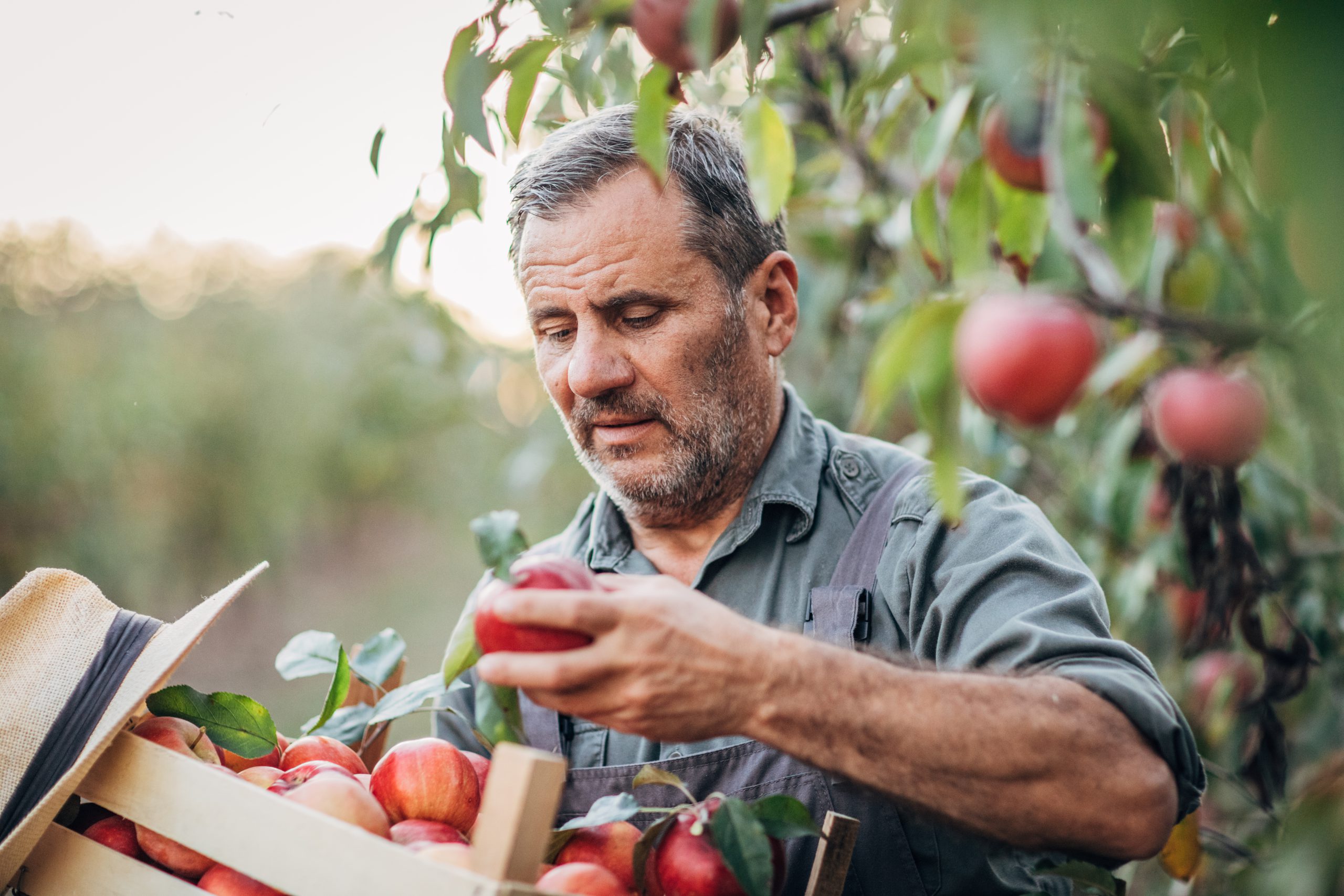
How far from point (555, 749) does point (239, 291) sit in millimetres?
5499

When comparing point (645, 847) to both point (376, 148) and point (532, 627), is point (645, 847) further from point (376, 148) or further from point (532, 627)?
point (376, 148)

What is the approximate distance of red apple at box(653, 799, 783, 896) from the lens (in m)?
0.94

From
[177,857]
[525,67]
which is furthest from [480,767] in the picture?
[525,67]

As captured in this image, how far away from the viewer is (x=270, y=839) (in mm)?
835

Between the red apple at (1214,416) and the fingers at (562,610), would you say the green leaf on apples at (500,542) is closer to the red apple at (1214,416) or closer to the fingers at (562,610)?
the fingers at (562,610)

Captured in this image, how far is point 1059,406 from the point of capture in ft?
2.37

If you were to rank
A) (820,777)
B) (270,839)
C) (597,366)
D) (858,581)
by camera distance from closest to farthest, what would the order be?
(270,839)
(820,777)
(858,581)
(597,366)

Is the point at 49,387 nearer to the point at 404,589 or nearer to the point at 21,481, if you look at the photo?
Result: the point at 21,481

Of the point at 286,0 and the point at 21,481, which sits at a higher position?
the point at 286,0

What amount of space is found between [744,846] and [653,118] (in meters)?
0.65

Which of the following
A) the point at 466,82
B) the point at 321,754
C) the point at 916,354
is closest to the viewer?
the point at 916,354

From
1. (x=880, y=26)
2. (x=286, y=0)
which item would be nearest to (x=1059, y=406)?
(x=286, y=0)

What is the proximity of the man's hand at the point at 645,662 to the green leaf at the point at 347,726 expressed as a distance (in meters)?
0.59

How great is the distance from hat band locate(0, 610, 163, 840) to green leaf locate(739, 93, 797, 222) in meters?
0.76
